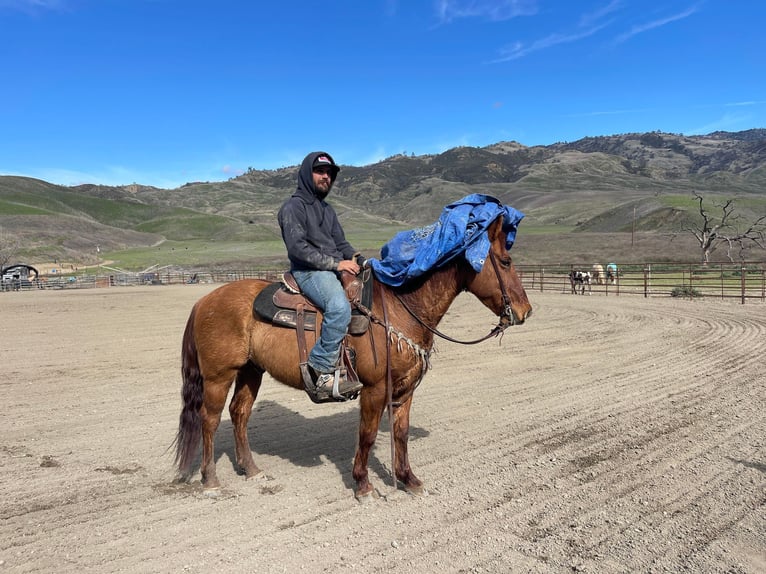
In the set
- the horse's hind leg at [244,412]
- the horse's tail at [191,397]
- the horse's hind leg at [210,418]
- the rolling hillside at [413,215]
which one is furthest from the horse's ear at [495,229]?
the rolling hillside at [413,215]

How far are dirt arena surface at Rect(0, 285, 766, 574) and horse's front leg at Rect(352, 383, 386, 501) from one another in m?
0.15

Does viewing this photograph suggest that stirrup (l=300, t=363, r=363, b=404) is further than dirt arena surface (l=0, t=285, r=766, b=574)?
Yes

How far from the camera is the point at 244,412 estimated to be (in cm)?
480

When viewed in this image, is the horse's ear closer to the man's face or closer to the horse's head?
the horse's head

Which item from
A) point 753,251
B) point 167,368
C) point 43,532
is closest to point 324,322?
point 43,532

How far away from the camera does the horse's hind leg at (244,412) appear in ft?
15.4

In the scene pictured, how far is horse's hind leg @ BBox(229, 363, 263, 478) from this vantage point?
4699mm

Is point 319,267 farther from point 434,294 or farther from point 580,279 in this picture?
point 580,279

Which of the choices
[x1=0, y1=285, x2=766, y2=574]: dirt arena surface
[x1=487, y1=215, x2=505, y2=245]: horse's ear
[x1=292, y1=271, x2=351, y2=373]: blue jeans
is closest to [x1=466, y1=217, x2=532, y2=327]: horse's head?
[x1=487, y1=215, x2=505, y2=245]: horse's ear

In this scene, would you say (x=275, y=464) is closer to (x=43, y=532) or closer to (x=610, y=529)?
(x=43, y=532)

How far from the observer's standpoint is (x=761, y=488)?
416 centimetres

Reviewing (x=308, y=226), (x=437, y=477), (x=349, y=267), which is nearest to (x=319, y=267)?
(x=349, y=267)

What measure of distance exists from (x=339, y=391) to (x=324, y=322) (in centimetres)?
58

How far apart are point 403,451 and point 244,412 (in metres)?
1.65
